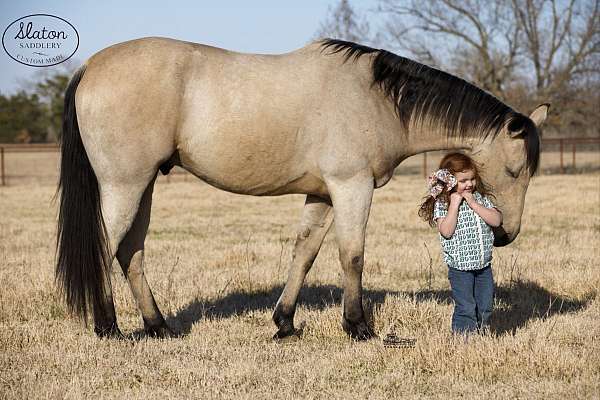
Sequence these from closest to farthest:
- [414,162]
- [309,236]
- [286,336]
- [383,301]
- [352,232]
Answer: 1. [352,232]
2. [286,336]
3. [309,236]
4. [383,301]
5. [414,162]

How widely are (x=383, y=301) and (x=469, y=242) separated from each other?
1761 millimetres

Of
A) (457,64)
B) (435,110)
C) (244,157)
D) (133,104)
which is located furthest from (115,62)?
(457,64)

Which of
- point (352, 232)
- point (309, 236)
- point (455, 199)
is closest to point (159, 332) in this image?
point (309, 236)

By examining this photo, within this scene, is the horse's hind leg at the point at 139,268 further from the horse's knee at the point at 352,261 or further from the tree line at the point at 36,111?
the tree line at the point at 36,111

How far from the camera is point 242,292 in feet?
21.7

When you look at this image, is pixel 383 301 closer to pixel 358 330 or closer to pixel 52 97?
pixel 358 330

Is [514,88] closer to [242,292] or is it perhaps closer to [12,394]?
[242,292]

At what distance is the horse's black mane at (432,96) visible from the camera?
504cm

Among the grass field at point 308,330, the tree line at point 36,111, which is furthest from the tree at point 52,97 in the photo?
the grass field at point 308,330

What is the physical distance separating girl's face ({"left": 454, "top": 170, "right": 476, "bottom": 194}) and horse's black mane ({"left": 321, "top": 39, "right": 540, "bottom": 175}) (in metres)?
Result: 0.70

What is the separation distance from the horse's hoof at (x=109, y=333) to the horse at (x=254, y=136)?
0.03ft

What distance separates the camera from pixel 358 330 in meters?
5.00

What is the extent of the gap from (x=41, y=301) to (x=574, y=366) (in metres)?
4.48

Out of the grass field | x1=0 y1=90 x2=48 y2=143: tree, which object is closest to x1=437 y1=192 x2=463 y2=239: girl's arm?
the grass field
